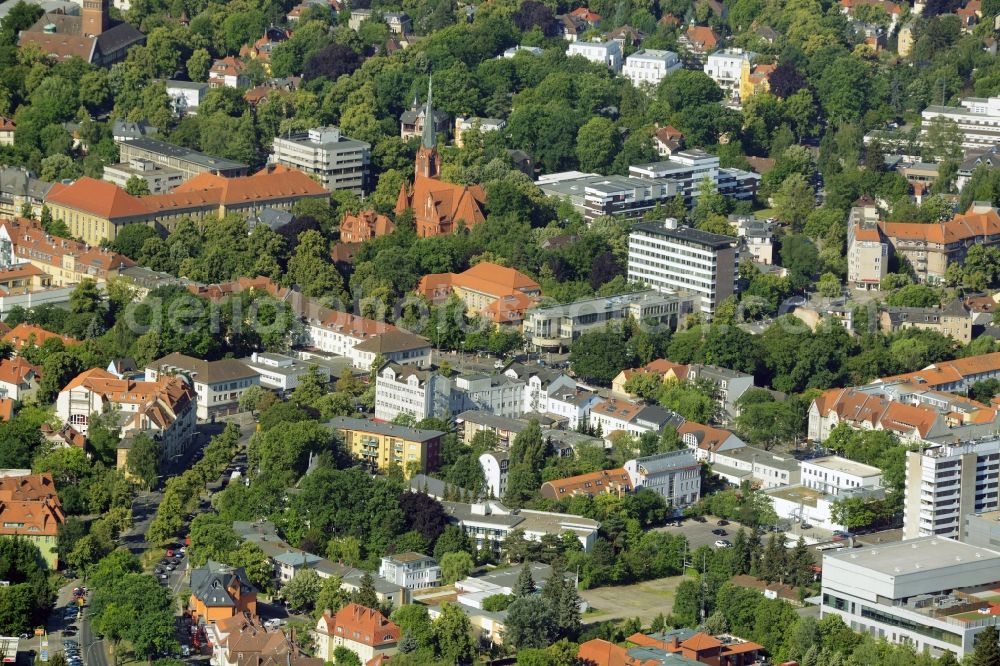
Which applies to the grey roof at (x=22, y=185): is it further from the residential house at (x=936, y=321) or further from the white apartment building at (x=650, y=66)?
the residential house at (x=936, y=321)

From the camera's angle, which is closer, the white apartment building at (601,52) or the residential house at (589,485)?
the residential house at (589,485)

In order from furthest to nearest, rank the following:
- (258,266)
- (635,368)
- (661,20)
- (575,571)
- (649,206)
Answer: (661,20) < (649,206) < (258,266) < (635,368) < (575,571)

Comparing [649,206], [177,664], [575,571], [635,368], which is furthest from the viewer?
[649,206]

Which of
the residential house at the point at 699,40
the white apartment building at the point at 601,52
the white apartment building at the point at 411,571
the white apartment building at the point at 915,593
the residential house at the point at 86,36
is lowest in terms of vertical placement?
the white apartment building at the point at 411,571

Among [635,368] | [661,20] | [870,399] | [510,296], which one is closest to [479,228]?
[510,296]

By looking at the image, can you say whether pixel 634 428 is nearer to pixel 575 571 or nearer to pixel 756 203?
pixel 575 571

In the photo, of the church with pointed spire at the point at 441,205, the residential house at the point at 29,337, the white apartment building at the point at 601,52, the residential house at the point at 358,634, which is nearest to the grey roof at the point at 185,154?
the church with pointed spire at the point at 441,205
